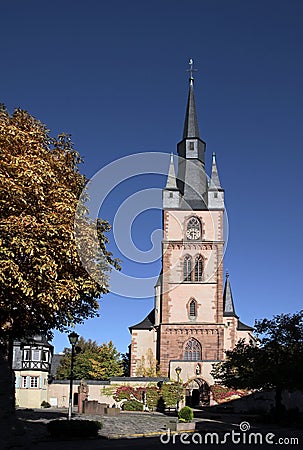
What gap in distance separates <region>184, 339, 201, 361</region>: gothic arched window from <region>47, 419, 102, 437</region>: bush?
3924 cm

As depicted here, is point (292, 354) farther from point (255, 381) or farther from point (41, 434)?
point (41, 434)

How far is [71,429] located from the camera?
796 inches

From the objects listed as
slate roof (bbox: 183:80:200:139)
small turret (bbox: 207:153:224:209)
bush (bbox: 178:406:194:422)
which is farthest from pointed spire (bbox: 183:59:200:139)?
bush (bbox: 178:406:194:422)

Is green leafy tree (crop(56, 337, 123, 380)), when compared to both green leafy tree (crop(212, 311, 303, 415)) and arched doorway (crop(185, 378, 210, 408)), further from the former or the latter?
green leafy tree (crop(212, 311, 303, 415))

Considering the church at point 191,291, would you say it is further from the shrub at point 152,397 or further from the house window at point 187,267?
the shrub at point 152,397

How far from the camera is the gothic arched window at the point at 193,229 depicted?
6406 centimetres

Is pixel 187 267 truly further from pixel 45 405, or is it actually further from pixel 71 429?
pixel 71 429

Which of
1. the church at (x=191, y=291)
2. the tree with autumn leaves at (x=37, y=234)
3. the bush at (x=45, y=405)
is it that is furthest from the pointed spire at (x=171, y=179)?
the tree with autumn leaves at (x=37, y=234)

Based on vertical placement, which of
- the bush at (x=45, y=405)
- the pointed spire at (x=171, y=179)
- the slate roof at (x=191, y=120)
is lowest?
the bush at (x=45, y=405)

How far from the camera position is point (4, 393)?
18.0 meters

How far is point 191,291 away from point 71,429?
138 feet

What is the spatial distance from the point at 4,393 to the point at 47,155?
800 cm

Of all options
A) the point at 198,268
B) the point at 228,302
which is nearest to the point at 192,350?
the point at 198,268

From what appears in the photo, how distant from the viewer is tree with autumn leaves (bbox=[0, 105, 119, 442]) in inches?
699
